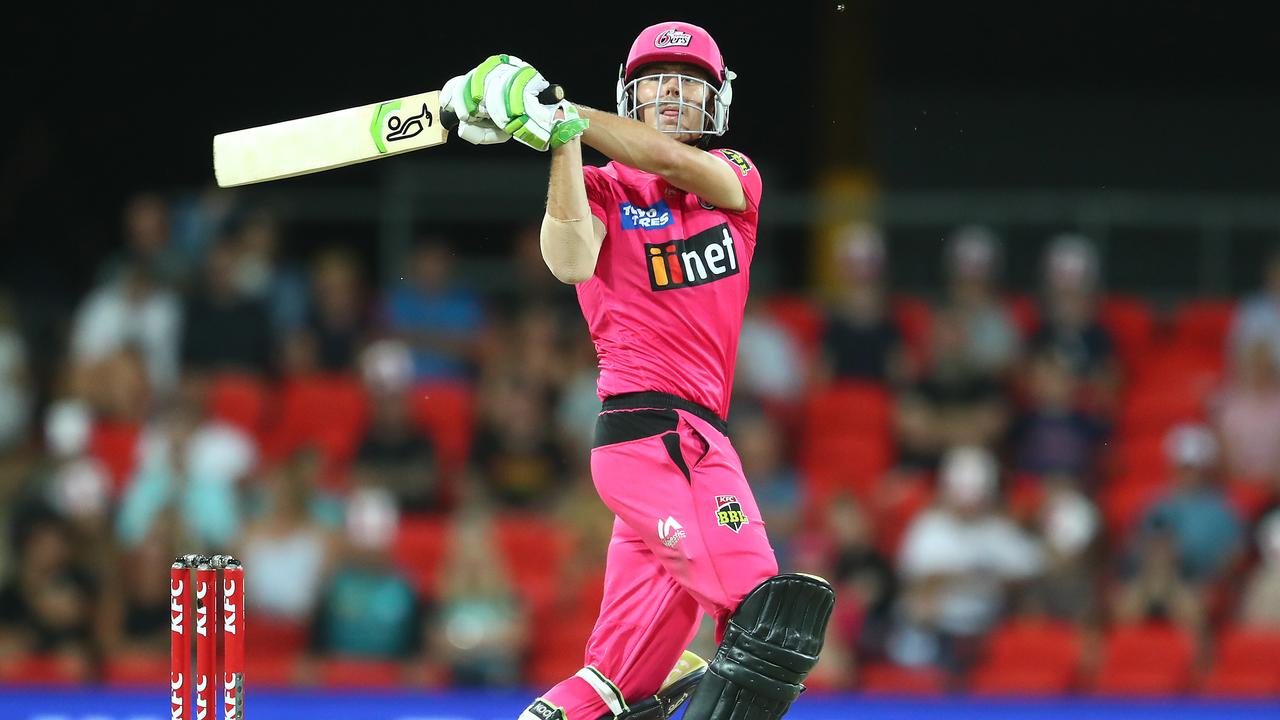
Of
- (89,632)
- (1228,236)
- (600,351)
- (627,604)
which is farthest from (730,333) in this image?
(1228,236)

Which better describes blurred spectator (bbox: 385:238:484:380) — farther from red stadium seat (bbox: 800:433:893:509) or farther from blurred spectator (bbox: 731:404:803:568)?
red stadium seat (bbox: 800:433:893:509)

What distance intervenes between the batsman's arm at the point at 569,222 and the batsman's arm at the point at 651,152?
0.11 m

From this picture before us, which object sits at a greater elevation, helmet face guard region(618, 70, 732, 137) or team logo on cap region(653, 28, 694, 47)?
team logo on cap region(653, 28, 694, 47)

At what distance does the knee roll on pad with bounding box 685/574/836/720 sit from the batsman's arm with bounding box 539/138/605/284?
3.20 ft

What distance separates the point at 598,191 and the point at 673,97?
342mm

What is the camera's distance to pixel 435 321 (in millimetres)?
10844

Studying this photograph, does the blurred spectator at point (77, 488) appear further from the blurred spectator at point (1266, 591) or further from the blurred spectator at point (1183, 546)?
the blurred spectator at point (1266, 591)

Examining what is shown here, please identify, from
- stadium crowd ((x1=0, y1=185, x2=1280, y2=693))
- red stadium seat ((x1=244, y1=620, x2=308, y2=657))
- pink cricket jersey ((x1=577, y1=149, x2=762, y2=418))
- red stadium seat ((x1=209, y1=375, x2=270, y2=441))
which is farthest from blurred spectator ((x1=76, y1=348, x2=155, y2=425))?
pink cricket jersey ((x1=577, y1=149, x2=762, y2=418))

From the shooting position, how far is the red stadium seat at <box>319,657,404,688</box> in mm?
9055

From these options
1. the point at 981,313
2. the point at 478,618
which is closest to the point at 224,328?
the point at 478,618

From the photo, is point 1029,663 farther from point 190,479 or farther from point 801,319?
point 190,479

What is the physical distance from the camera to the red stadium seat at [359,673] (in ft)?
29.7

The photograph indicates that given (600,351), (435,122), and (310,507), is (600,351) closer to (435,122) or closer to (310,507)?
(435,122)

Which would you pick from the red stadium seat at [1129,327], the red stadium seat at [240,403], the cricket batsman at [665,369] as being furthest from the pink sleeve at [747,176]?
the red stadium seat at [1129,327]
